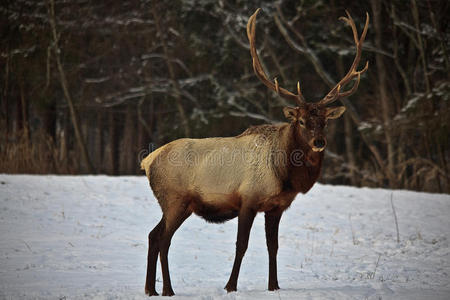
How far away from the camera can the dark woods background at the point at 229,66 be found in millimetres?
16594

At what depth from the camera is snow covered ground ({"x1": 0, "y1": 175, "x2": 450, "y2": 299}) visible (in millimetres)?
5867

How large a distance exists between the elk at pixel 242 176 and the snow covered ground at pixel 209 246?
604 millimetres

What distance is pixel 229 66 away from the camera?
68.8ft

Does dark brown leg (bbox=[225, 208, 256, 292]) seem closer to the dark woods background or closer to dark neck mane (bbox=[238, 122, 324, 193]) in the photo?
dark neck mane (bbox=[238, 122, 324, 193])

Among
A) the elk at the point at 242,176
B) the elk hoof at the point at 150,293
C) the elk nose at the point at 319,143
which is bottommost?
the elk hoof at the point at 150,293

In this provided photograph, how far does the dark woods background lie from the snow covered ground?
5040 millimetres

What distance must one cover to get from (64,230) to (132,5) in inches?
546

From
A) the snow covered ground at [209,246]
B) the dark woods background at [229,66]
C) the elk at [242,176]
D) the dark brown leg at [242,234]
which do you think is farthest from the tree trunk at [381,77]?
the dark brown leg at [242,234]

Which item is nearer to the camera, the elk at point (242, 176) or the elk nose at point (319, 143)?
the elk nose at point (319, 143)

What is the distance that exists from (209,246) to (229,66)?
13.5 meters

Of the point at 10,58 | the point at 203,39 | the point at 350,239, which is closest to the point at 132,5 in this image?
the point at 203,39

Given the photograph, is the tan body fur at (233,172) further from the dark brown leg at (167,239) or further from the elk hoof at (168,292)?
the elk hoof at (168,292)

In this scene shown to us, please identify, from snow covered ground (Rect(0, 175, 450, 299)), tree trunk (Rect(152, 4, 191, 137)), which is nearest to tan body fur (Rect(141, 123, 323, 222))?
snow covered ground (Rect(0, 175, 450, 299))

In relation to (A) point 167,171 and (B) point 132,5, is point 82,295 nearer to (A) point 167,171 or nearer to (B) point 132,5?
(A) point 167,171
